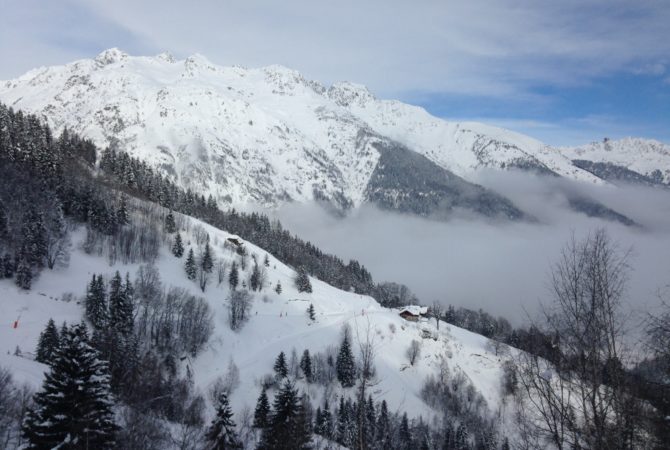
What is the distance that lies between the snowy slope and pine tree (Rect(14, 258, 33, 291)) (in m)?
1.06

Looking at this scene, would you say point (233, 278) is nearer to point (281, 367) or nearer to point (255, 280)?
point (255, 280)

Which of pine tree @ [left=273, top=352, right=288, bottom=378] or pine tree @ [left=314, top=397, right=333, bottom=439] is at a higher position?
pine tree @ [left=273, top=352, right=288, bottom=378]

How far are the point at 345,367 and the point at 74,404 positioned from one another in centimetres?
6393

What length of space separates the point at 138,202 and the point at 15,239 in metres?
39.5

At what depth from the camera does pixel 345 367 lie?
76.1 meters

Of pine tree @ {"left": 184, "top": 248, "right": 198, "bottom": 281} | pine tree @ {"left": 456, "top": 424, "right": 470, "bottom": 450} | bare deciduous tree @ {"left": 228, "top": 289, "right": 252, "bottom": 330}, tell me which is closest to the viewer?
pine tree @ {"left": 456, "top": 424, "right": 470, "bottom": 450}

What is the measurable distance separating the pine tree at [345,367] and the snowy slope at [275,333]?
6.47ft

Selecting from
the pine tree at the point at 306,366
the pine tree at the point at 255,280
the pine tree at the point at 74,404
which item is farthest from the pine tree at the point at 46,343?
the pine tree at the point at 255,280

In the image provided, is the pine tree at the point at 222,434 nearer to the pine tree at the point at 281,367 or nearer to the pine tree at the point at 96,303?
the pine tree at the point at 96,303

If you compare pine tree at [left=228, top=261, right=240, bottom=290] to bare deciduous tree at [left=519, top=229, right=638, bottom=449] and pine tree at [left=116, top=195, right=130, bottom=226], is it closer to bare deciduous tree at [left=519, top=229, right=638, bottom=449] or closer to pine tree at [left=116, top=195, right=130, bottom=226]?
pine tree at [left=116, top=195, right=130, bottom=226]

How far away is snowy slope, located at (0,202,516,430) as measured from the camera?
60.4m

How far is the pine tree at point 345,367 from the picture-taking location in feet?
249

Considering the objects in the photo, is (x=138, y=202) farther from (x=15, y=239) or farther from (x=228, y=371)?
(x=228, y=371)

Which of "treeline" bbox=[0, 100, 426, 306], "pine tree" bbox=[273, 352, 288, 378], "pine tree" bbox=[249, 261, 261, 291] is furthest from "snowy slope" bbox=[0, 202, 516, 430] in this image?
"treeline" bbox=[0, 100, 426, 306]
